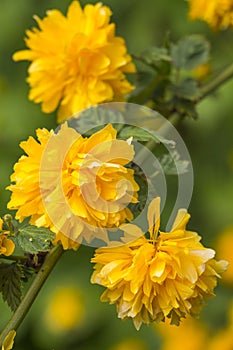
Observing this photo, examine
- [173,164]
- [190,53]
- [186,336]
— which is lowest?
[186,336]

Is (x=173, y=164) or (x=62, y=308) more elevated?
(x=173, y=164)

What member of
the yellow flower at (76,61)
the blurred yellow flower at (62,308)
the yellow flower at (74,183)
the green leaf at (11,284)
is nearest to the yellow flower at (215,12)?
the yellow flower at (76,61)

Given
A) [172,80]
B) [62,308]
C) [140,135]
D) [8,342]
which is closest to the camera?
[8,342]

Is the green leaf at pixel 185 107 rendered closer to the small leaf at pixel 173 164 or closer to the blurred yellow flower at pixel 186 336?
the small leaf at pixel 173 164

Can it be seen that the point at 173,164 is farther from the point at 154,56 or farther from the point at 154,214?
the point at 154,56

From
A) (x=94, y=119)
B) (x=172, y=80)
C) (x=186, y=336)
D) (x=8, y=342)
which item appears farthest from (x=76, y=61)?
(x=186, y=336)

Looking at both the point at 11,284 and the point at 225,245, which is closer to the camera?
the point at 11,284

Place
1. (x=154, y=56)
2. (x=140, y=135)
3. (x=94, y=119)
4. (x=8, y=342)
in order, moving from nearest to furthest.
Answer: (x=8, y=342) → (x=140, y=135) → (x=94, y=119) → (x=154, y=56)
